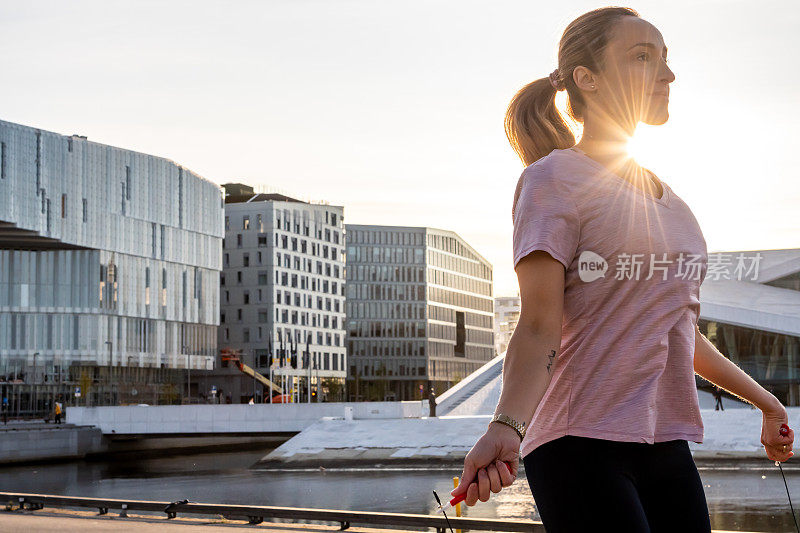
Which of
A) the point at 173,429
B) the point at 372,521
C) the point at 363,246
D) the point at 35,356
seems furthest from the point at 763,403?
the point at 363,246

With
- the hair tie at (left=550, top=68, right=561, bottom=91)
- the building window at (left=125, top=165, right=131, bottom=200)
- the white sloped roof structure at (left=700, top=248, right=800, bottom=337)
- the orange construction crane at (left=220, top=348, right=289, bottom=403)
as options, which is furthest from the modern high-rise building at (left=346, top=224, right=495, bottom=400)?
the hair tie at (left=550, top=68, right=561, bottom=91)

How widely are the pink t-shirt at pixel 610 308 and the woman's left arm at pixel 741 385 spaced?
24cm

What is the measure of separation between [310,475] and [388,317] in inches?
3270

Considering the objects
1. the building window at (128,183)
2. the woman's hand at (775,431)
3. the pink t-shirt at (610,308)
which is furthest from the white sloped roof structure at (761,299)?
the pink t-shirt at (610,308)

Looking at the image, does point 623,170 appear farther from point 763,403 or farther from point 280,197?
point 280,197

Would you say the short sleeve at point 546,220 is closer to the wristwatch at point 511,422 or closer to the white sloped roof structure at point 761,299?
the wristwatch at point 511,422

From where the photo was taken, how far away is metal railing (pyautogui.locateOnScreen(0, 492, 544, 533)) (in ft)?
39.4

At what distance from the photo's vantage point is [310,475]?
3703 centimetres

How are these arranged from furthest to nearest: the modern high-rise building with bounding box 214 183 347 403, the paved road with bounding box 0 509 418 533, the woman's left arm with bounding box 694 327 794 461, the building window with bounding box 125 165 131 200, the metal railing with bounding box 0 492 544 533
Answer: the modern high-rise building with bounding box 214 183 347 403 < the building window with bounding box 125 165 131 200 < the paved road with bounding box 0 509 418 533 < the metal railing with bounding box 0 492 544 533 < the woman's left arm with bounding box 694 327 794 461

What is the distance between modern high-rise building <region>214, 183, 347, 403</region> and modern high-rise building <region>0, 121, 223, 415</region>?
1467cm

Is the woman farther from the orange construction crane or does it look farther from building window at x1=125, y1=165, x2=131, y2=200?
building window at x1=125, y1=165, x2=131, y2=200

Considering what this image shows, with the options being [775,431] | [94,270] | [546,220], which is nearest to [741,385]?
[775,431]

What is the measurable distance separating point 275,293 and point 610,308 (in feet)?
335

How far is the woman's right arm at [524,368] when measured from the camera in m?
1.82
